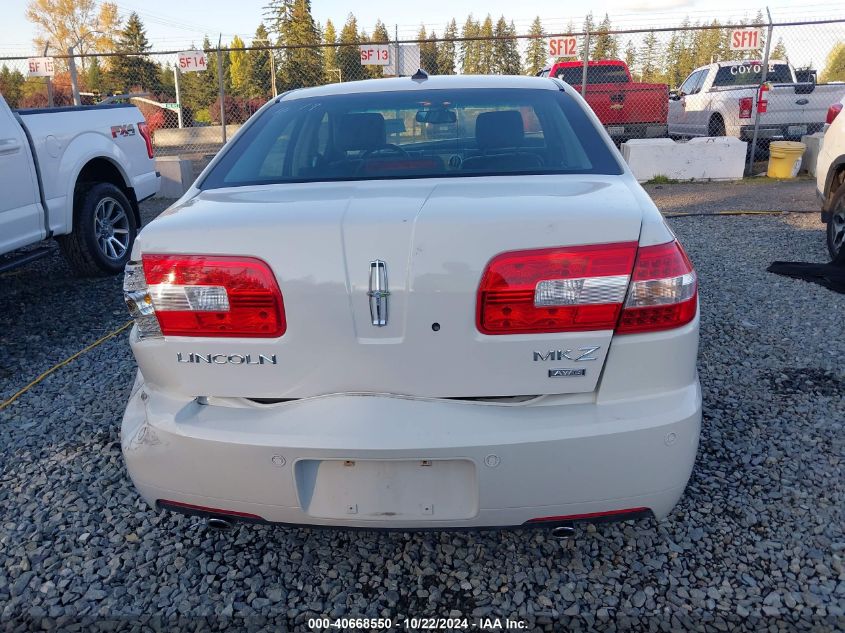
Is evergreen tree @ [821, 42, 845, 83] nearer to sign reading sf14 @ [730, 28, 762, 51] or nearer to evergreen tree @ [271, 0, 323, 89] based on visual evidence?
evergreen tree @ [271, 0, 323, 89]

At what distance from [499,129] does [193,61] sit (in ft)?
38.1

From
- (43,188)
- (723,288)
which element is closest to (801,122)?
(723,288)

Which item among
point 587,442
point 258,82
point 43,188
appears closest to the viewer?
point 587,442

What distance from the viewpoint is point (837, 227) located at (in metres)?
6.02

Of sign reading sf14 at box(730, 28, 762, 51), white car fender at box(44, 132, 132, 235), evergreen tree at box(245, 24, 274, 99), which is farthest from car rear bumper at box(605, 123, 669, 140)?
evergreen tree at box(245, 24, 274, 99)

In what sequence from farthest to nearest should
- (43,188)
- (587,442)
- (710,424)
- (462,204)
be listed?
(43,188), (710,424), (462,204), (587,442)

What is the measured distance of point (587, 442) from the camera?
186 cm

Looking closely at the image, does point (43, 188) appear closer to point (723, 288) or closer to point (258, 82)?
point (723, 288)

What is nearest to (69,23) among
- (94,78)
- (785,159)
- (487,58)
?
(94,78)

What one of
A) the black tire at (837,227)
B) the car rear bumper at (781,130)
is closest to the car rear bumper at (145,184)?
the black tire at (837,227)

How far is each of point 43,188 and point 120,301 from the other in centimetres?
105

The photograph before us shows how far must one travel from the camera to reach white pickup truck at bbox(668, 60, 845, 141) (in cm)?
1257

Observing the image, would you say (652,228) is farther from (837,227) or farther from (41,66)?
(41,66)

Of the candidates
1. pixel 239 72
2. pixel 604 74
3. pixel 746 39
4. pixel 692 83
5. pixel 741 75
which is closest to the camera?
pixel 746 39
